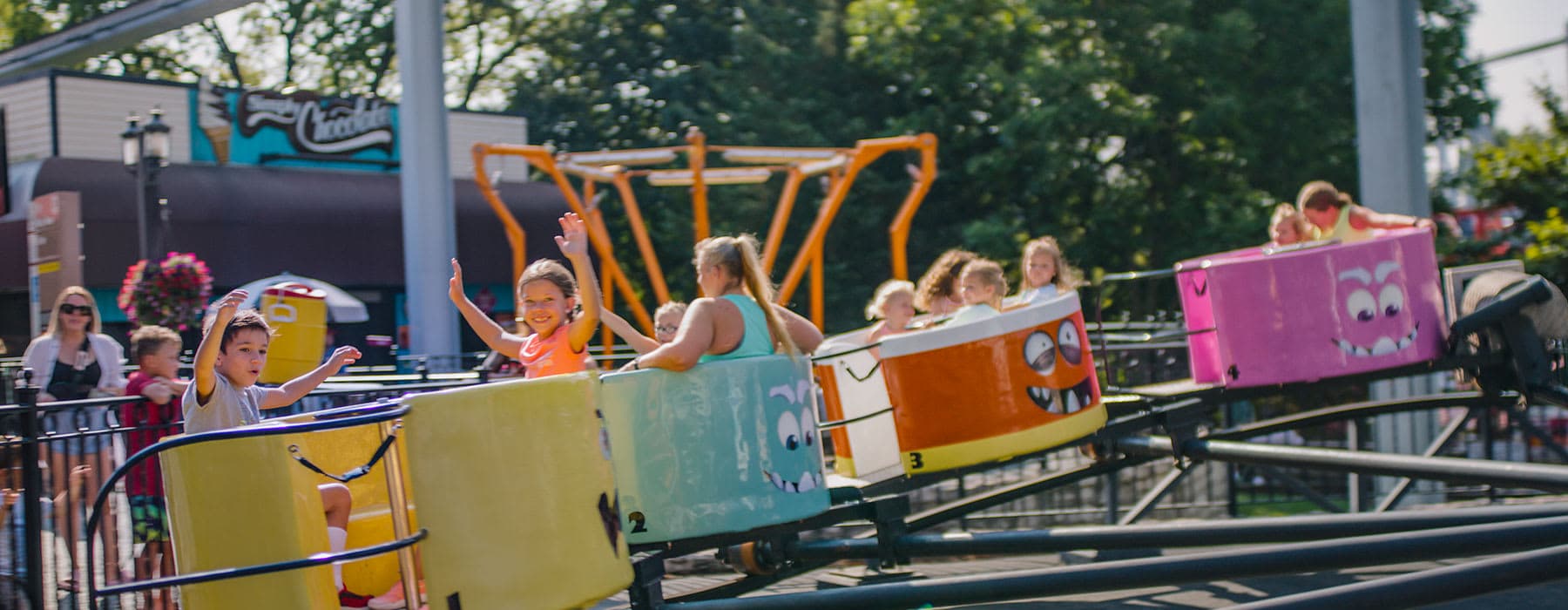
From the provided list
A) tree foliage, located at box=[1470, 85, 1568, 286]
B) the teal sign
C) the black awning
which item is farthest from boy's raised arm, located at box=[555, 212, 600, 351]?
the teal sign

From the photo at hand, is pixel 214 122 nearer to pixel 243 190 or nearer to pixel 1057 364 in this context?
pixel 243 190

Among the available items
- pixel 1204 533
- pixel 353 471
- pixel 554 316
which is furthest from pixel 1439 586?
pixel 554 316

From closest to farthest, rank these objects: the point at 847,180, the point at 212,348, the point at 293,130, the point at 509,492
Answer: the point at 509,492 → the point at 212,348 → the point at 847,180 → the point at 293,130

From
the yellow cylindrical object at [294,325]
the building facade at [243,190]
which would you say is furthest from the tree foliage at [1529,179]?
the building facade at [243,190]

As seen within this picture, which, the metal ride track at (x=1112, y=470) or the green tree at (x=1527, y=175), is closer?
the metal ride track at (x=1112, y=470)

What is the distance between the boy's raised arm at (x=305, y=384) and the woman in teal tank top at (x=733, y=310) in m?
1.11

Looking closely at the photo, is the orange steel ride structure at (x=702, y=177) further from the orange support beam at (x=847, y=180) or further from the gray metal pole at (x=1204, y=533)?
the gray metal pole at (x=1204, y=533)

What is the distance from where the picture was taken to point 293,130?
74.0 feet

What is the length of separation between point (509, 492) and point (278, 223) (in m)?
18.2

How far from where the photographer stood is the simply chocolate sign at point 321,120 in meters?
22.0

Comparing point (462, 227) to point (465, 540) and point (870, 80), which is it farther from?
point (465, 540)

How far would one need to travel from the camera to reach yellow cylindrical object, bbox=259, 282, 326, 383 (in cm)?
703

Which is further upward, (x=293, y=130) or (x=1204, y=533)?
(x=293, y=130)

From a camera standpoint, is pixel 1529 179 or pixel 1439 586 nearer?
pixel 1439 586
